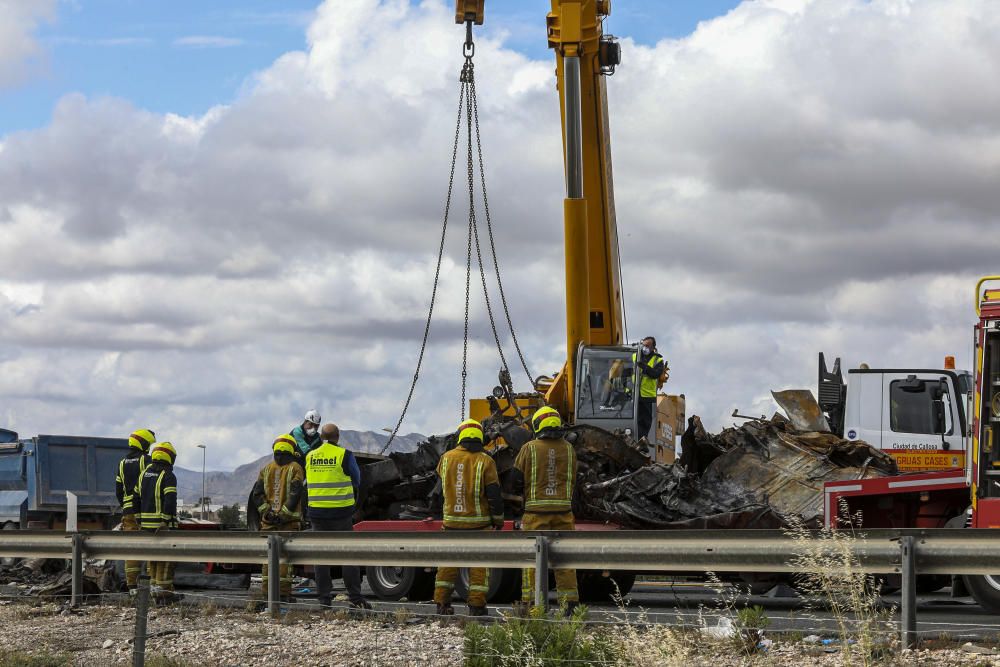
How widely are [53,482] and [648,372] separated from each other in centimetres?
1165

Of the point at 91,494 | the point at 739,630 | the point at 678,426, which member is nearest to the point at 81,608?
the point at 739,630

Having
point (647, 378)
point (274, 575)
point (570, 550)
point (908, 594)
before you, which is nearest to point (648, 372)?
point (647, 378)

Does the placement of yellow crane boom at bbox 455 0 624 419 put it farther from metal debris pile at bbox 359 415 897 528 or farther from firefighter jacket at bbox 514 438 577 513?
firefighter jacket at bbox 514 438 577 513

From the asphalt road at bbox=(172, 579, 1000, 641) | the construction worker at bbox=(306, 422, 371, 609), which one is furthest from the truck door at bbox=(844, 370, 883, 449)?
the construction worker at bbox=(306, 422, 371, 609)

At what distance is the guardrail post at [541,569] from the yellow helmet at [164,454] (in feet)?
A: 19.4

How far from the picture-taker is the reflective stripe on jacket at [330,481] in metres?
13.1

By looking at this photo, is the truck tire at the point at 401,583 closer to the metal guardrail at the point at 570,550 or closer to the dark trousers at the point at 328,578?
the dark trousers at the point at 328,578

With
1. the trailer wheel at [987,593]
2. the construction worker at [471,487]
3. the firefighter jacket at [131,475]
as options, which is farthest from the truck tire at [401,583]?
the trailer wheel at [987,593]

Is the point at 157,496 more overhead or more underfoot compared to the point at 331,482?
more underfoot

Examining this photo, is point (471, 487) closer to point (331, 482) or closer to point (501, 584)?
point (331, 482)

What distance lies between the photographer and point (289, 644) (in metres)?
10.3

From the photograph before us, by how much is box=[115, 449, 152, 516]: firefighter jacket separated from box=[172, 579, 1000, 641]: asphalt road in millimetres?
1677

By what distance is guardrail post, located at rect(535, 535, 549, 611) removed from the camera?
9742 mm

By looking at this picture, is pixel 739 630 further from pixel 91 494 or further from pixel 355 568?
pixel 91 494
